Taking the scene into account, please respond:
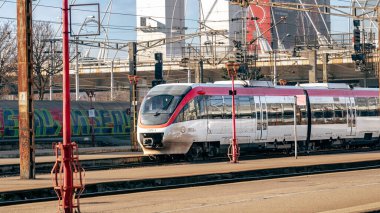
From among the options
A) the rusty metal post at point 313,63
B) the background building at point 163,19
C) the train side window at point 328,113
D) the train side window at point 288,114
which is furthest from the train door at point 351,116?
the background building at point 163,19

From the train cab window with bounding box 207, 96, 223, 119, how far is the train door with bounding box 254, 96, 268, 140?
111 inches

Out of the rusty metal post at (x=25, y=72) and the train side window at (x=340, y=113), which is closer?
the rusty metal post at (x=25, y=72)

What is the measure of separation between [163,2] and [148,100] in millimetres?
118496

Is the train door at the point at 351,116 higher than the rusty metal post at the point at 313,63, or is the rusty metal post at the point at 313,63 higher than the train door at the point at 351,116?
the rusty metal post at the point at 313,63

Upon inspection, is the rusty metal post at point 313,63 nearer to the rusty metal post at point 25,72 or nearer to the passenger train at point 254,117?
the passenger train at point 254,117

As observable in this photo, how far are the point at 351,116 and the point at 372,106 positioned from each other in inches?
117

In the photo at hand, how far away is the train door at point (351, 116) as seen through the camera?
1875 inches

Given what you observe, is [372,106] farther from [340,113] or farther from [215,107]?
[215,107]

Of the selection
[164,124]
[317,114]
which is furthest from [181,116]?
[317,114]

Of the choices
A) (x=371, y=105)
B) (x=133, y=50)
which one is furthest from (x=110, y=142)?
(x=371, y=105)

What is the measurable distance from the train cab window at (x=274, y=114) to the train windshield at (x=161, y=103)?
6.21 metres

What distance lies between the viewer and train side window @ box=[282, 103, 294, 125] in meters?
43.4

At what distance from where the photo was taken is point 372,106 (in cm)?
5022

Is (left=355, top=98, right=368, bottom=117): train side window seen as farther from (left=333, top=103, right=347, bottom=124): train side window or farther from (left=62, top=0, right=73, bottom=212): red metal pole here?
(left=62, top=0, right=73, bottom=212): red metal pole
